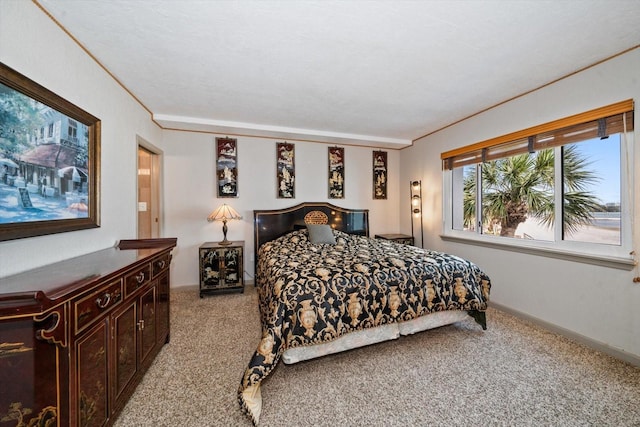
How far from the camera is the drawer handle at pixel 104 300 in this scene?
4.04ft

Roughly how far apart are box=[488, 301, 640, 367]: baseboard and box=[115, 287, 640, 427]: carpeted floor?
0.24 feet

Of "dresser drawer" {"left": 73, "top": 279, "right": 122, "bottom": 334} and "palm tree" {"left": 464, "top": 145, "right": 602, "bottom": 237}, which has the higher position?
"palm tree" {"left": 464, "top": 145, "right": 602, "bottom": 237}

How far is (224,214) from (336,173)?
79.2 inches

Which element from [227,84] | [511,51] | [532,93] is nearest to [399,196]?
[532,93]

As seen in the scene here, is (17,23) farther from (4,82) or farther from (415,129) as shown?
(415,129)

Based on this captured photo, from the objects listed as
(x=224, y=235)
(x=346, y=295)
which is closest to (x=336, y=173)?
(x=224, y=235)

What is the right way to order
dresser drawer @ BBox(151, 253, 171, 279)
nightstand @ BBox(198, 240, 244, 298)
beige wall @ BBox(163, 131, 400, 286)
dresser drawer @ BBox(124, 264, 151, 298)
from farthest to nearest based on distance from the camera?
1. beige wall @ BBox(163, 131, 400, 286)
2. nightstand @ BBox(198, 240, 244, 298)
3. dresser drawer @ BBox(151, 253, 171, 279)
4. dresser drawer @ BBox(124, 264, 151, 298)

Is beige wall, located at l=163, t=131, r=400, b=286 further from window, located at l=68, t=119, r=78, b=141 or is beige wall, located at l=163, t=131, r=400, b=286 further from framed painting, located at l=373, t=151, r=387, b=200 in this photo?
window, located at l=68, t=119, r=78, b=141

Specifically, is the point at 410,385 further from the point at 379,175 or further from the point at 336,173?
the point at 379,175

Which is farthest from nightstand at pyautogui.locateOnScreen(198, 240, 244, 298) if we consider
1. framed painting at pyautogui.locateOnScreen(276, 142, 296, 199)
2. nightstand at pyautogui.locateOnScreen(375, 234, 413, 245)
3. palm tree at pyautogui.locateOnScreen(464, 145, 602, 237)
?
palm tree at pyautogui.locateOnScreen(464, 145, 602, 237)

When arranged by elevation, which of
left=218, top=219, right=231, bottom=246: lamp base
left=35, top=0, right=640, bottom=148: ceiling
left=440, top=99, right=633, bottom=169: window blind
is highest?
left=35, top=0, right=640, bottom=148: ceiling

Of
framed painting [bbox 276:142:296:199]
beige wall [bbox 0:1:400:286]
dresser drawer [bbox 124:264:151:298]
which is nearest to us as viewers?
beige wall [bbox 0:1:400:286]

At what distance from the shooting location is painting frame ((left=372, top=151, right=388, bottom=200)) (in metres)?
4.68

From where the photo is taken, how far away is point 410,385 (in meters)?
1.75
